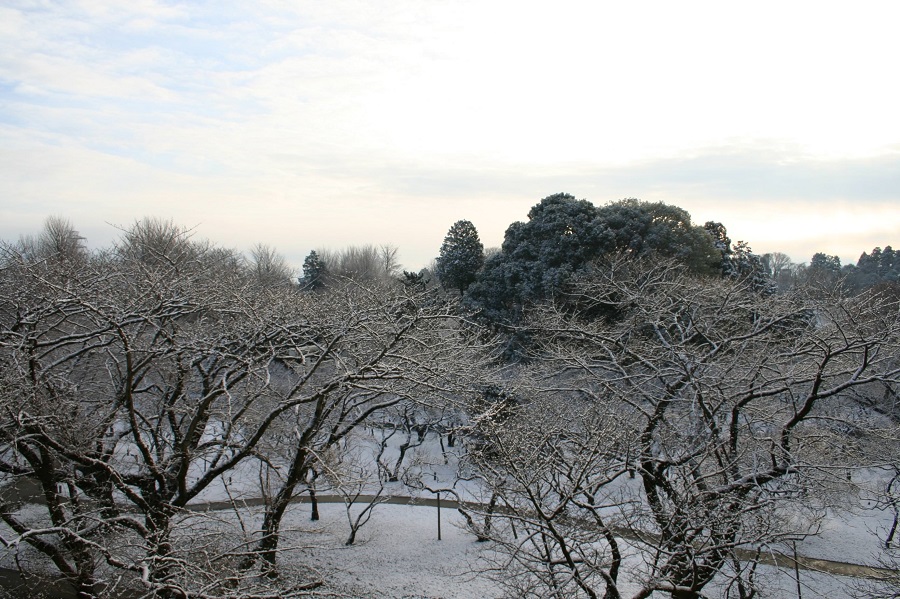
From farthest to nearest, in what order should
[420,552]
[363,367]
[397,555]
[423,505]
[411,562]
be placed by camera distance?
1. [423,505]
2. [420,552]
3. [397,555]
4. [411,562]
5. [363,367]

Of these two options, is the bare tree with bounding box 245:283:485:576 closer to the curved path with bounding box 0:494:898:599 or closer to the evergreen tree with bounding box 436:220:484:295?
the curved path with bounding box 0:494:898:599

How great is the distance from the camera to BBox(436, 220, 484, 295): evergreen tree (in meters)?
28.0

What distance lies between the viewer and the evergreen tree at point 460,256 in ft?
91.9

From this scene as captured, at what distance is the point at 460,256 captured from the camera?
2789cm

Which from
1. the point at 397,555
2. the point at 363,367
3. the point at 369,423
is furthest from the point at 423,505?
the point at 363,367

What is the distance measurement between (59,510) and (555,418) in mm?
7471

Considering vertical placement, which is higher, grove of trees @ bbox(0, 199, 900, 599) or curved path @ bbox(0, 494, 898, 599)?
grove of trees @ bbox(0, 199, 900, 599)

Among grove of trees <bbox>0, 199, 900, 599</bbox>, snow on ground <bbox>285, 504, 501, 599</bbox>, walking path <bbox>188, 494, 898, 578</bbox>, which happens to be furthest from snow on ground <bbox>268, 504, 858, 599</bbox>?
grove of trees <bbox>0, 199, 900, 599</bbox>

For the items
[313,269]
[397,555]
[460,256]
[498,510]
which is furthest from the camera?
[313,269]

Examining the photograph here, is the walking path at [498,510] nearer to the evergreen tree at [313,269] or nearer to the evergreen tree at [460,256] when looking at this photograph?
the evergreen tree at [460,256]

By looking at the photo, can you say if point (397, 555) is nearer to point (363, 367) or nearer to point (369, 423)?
point (369, 423)

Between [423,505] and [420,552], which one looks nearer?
[420,552]

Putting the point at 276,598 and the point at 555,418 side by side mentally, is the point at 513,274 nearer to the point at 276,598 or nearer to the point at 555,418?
the point at 555,418

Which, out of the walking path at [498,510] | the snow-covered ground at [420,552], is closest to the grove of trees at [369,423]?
the snow-covered ground at [420,552]
